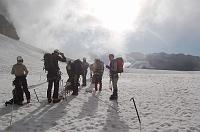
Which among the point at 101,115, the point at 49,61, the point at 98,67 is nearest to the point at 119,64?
the point at 49,61

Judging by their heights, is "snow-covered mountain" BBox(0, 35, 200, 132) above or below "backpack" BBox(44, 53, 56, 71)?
below

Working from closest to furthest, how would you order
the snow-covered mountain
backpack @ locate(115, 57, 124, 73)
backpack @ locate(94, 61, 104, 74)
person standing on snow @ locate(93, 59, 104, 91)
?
the snow-covered mountain, backpack @ locate(115, 57, 124, 73), person standing on snow @ locate(93, 59, 104, 91), backpack @ locate(94, 61, 104, 74)

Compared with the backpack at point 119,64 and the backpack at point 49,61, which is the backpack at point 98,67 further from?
the backpack at point 49,61

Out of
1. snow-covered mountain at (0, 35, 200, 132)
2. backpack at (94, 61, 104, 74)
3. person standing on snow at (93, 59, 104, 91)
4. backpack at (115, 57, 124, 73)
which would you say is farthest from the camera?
backpack at (94, 61, 104, 74)

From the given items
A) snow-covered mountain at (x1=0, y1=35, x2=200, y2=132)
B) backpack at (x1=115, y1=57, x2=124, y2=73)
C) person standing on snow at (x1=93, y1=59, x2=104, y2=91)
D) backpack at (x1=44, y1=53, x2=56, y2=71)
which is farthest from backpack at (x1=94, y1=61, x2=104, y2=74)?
backpack at (x1=44, y1=53, x2=56, y2=71)

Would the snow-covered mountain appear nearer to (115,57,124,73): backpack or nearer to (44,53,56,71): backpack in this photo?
(115,57,124,73): backpack

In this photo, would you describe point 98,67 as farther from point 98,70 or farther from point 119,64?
point 119,64

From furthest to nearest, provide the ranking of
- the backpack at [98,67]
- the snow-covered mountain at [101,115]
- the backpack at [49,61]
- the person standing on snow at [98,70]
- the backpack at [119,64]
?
the backpack at [98,67], the person standing on snow at [98,70], the backpack at [119,64], the backpack at [49,61], the snow-covered mountain at [101,115]

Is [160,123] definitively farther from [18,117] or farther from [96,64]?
[96,64]

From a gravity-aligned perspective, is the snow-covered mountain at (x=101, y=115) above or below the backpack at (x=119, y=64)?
below

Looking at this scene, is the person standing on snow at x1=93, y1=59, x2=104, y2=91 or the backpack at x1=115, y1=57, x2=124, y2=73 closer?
the backpack at x1=115, y1=57, x2=124, y2=73

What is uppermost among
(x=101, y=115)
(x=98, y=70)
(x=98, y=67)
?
(x=98, y=67)

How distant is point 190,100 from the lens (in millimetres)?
16859

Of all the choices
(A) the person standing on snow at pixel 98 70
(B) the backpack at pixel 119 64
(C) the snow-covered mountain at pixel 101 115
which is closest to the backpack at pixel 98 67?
(A) the person standing on snow at pixel 98 70
